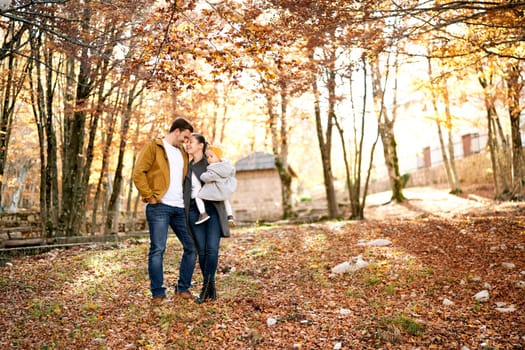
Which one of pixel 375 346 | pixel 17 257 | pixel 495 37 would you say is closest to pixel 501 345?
pixel 375 346

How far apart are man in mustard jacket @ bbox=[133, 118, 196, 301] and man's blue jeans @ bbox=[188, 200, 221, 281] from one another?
10cm

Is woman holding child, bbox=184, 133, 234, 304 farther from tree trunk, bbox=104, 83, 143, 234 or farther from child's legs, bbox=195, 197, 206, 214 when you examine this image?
tree trunk, bbox=104, 83, 143, 234

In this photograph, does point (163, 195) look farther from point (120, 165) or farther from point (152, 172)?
point (120, 165)

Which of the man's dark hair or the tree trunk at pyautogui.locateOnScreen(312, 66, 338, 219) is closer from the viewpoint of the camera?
the man's dark hair

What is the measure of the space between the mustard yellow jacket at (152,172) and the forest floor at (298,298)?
4.36 ft

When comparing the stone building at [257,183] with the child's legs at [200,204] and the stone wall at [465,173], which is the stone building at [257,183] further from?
the child's legs at [200,204]

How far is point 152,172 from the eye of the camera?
5398 mm

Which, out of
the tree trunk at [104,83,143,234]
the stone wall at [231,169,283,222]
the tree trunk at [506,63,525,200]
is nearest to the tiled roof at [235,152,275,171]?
the stone wall at [231,169,283,222]

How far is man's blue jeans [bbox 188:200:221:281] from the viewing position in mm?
5559

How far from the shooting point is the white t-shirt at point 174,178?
17.7ft

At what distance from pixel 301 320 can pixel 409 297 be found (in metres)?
1.49

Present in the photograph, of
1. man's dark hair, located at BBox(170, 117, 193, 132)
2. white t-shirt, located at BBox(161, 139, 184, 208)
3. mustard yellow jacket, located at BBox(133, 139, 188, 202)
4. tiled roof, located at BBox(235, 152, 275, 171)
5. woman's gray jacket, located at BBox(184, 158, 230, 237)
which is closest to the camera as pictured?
mustard yellow jacket, located at BBox(133, 139, 188, 202)

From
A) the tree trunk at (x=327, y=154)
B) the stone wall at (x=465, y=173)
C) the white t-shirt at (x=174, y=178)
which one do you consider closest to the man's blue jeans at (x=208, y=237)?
the white t-shirt at (x=174, y=178)

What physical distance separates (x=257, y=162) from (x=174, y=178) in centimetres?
2490
